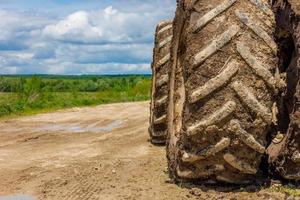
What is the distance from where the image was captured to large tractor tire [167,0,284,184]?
13.5 ft

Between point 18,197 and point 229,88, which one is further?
point 18,197

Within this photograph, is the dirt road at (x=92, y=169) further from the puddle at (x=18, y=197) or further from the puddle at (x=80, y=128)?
the puddle at (x=80, y=128)

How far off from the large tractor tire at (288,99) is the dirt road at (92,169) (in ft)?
0.89

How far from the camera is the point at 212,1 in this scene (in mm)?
4387

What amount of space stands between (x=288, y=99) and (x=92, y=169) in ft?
6.53

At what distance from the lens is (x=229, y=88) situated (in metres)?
4.13

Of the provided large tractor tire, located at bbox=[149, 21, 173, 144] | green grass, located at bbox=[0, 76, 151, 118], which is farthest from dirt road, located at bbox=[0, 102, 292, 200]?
green grass, located at bbox=[0, 76, 151, 118]

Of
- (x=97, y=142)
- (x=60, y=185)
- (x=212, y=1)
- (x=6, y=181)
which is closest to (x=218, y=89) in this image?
(x=212, y=1)

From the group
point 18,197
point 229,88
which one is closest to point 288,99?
point 229,88

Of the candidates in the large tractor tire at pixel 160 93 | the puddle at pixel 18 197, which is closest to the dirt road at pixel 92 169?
the puddle at pixel 18 197

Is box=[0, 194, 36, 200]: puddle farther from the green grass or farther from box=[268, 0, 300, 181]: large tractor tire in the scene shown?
the green grass

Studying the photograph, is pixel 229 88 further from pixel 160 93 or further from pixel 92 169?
pixel 160 93

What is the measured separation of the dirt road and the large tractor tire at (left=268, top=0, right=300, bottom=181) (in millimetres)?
270

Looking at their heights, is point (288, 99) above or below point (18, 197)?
above
